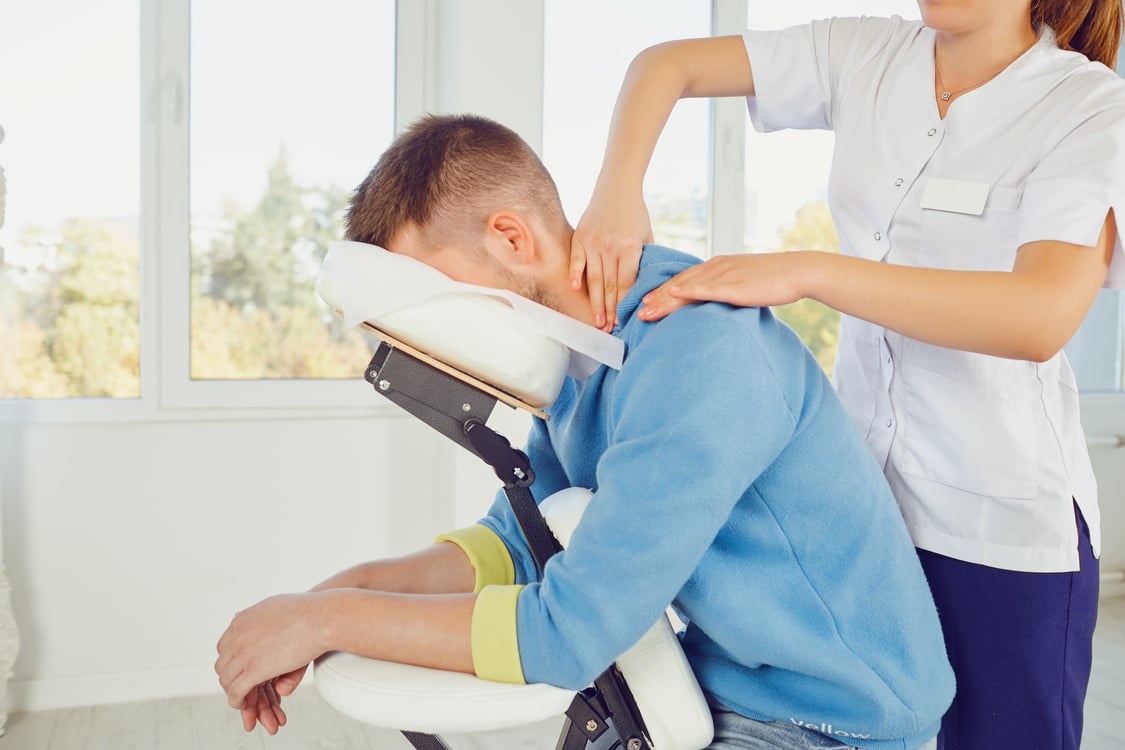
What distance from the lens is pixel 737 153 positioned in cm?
332

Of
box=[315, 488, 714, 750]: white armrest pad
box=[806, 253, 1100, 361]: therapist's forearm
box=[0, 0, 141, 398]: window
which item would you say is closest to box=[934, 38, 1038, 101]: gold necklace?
box=[806, 253, 1100, 361]: therapist's forearm

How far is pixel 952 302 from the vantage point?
0.85 metres

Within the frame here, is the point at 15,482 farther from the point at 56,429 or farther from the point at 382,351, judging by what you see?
the point at 382,351

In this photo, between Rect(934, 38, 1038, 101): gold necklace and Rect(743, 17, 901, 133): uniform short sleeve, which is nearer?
Rect(934, 38, 1038, 101): gold necklace

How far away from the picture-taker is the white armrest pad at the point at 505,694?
0.76 metres

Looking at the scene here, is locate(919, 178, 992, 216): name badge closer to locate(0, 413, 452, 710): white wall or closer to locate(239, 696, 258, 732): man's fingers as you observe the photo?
locate(239, 696, 258, 732): man's fingers

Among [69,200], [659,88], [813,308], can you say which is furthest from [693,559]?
[813,308]

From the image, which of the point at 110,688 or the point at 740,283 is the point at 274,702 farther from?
the point at 110,688

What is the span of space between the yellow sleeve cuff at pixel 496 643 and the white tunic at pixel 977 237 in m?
0.51

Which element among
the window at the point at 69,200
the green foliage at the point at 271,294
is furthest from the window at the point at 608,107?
the window at the point at 69,200

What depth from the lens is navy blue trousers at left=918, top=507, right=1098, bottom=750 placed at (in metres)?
0.99

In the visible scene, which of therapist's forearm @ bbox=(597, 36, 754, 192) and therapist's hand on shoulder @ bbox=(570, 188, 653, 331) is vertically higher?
therapist's forearm @ bbox=(597, 36, 754, 192)

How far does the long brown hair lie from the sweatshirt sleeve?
0.57m

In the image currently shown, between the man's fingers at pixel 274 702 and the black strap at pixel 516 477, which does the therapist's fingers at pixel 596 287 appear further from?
the man's fingers at pixel 274 702
